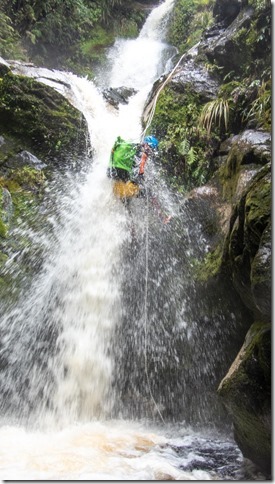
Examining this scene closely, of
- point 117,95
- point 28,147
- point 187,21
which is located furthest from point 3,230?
point 187,21

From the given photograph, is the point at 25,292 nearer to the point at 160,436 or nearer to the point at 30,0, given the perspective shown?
the point at 160,436

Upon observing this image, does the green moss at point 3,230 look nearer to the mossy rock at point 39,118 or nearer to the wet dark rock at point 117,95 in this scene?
the mossy rock at point 39,118

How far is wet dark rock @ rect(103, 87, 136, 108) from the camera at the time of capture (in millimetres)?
12428

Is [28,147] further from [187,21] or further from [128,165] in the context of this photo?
[187,21]

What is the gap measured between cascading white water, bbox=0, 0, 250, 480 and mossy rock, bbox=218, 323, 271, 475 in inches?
18.1

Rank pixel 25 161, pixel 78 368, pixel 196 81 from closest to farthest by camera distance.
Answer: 1. pixel 78 368
2. pixel 25 161
3. pixel 196 81

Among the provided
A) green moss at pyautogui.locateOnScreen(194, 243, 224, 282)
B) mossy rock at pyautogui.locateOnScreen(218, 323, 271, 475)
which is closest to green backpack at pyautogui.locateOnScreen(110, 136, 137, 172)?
green moss at pyautogui.locateOnScreen(194, 243, 224, 282)

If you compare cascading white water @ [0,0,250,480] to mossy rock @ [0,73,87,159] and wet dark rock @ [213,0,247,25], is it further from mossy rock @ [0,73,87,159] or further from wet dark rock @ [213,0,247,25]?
wet dark rock @ [213,0,247,25]

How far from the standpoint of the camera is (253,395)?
3498 mm

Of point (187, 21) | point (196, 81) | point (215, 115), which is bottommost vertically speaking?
point (215, 115)

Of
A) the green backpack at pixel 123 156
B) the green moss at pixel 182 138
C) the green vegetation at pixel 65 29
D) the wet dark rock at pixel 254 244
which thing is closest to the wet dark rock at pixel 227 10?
the green moss at pixel 182 138

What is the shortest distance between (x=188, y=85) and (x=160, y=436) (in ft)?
29.0

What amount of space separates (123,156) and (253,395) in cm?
578

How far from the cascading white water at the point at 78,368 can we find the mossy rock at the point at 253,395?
459 mm
